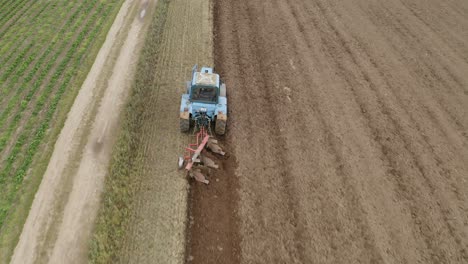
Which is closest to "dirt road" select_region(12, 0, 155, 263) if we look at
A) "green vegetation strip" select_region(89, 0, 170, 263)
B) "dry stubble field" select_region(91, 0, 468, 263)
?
"green vegetation strip" select_region(89, 0, 170, 263)

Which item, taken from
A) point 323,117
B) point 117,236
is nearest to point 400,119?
point 323,117

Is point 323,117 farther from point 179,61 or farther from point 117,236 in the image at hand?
point 117,236

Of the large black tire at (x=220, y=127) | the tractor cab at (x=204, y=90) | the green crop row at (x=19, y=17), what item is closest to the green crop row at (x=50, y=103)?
the green crop row at (x=19, y=17)

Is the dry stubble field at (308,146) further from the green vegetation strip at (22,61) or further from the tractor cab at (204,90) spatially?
the green vegetation strip at (22,61)

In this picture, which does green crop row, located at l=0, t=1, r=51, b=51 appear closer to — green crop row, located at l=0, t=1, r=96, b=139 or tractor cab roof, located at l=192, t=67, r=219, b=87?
green crop row, located at l=0, t=1, r=96, b=139

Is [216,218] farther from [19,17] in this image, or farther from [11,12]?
[11,12]
